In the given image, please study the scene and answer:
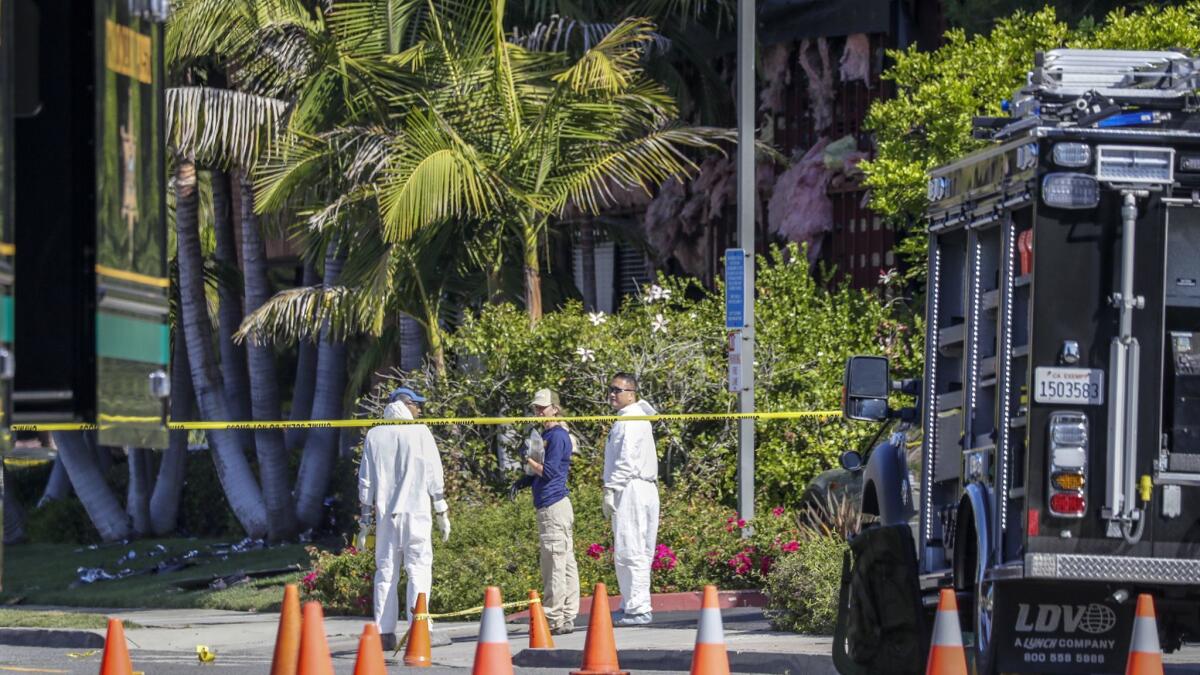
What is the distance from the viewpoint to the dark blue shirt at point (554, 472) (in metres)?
14.7

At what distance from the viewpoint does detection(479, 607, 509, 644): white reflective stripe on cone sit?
873 cm

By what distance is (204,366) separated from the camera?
82.9 feet

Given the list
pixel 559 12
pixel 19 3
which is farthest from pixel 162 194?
pixel 559 12

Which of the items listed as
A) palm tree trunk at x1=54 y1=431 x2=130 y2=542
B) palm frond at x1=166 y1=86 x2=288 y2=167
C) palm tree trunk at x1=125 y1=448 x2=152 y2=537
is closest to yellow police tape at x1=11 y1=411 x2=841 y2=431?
palm frond at x1=166 y1=86 x2=288 y2=167

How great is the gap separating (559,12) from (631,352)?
5480mm

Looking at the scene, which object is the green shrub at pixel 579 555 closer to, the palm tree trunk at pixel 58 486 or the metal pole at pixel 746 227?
the metal pole at pixel 746 227

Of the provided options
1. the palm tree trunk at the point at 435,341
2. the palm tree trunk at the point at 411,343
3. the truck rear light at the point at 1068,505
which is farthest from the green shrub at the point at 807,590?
the palm tree trunk at the point at 411,343

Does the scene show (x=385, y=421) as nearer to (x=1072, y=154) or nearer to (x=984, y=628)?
(x=984, y=628)

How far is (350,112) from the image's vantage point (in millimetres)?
20688

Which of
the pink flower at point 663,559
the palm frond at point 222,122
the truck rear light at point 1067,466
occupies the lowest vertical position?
the pink flower at point 663,559

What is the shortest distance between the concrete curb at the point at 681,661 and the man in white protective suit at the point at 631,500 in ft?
6.03

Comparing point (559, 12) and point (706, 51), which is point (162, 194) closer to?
point (559, 12)

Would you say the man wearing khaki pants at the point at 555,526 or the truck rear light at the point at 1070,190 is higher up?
the truck rear light at the point at 1070,190

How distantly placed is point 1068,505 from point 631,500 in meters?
6.61
